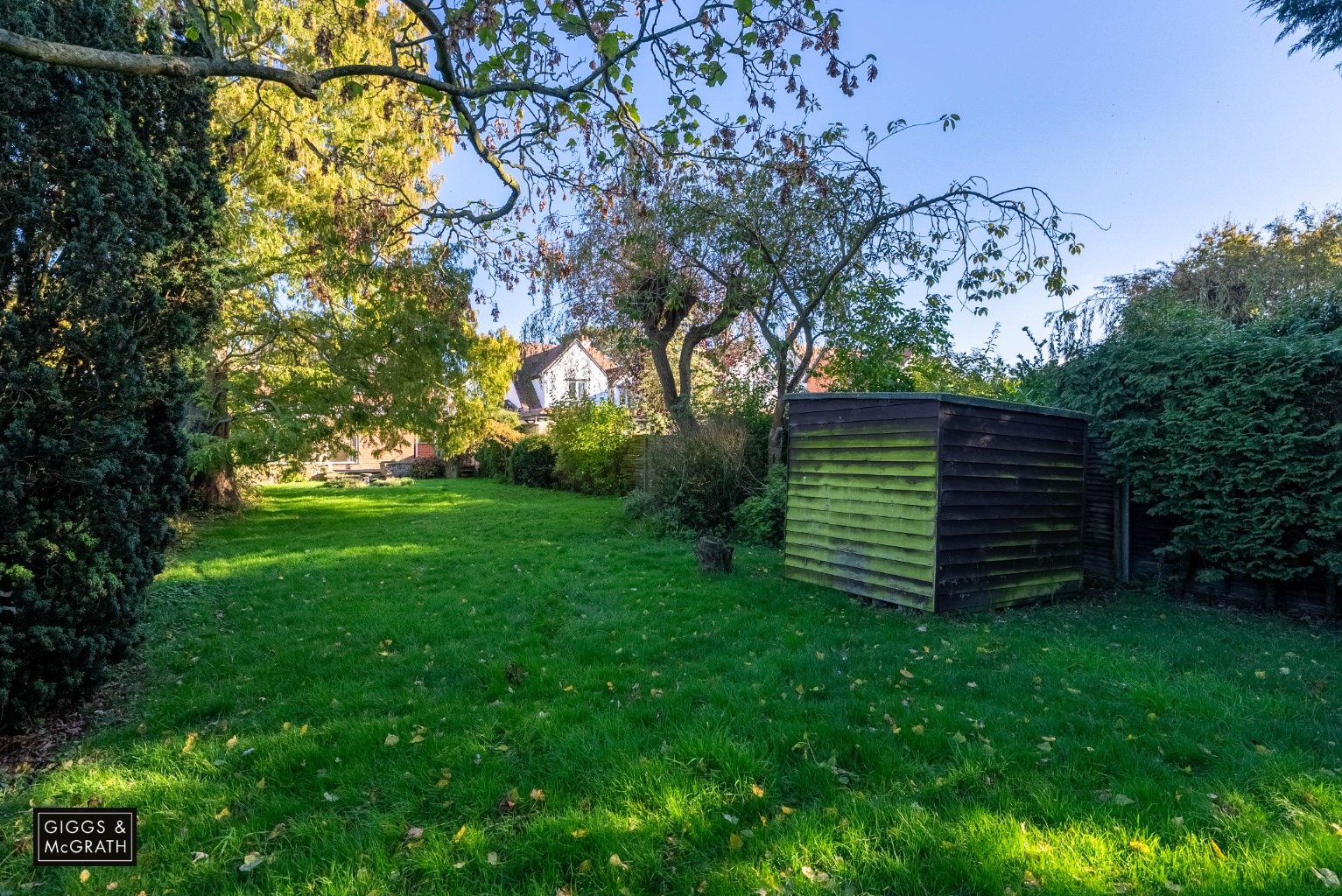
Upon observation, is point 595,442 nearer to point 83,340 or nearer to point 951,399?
point 951,399

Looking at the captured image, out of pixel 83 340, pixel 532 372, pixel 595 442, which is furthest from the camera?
pixel 532 372

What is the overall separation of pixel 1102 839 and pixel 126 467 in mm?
5598

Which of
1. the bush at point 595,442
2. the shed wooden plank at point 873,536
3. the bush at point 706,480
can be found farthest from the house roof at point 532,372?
the shed wooden plank at point 873,536

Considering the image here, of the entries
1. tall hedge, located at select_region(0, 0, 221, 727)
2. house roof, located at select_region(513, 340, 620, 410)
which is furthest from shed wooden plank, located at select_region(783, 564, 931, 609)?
house roof, located at select_region(513, 340, 620, 410)

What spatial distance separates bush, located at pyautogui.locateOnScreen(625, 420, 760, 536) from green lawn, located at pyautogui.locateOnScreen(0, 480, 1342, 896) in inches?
185

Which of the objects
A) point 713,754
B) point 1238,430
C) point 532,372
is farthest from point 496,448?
point 713,754

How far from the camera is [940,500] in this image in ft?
19.8

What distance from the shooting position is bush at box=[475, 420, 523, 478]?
872 inches

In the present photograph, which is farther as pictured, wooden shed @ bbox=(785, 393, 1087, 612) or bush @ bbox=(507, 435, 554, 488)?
bush @ bbox=(507, 435, 554, 488)

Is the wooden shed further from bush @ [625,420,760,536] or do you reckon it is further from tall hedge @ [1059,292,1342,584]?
bush @ [625,420,760,536]

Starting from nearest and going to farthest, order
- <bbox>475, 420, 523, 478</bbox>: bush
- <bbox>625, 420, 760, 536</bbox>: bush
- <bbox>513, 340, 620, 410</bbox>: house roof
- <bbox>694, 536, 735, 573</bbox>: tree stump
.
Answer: <bbox>694, 536, 735, 573</bbox>: tree stump
<bbox>625, 420, 760, 536</bbox>: bush
<bbox>475, 420, 523, 478</bbox>: bush
<bbox>513, 340, 620, 410</bbox>: house roof

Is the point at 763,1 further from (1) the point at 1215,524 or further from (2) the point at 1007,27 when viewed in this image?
(1) the point at 1215,524

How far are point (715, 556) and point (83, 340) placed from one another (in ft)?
20.3

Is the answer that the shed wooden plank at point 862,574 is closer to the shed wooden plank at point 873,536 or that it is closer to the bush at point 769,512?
the shed wooden plank at point 873,536
